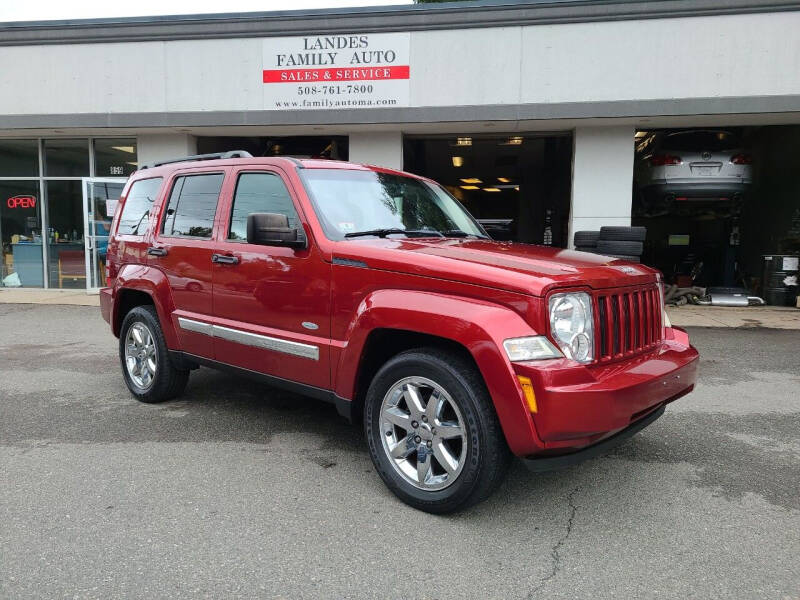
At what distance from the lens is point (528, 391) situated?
2.70 m

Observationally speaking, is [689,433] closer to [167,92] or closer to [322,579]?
[322,579]

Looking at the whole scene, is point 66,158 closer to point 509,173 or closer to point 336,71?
point 336,71

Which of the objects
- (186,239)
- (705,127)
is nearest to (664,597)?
(186,239)

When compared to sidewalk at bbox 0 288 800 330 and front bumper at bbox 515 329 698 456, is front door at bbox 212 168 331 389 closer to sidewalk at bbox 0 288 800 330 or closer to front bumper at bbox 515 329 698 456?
front bumper at bbox 515 329 698 456

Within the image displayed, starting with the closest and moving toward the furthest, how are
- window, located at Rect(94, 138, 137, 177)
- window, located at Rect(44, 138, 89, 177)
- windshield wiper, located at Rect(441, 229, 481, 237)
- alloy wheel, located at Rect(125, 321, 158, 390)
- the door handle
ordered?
1. the door handle
2. windshield wiper, located at Rect(441, 229, 481, 237)
3. alloy wheel, located at Rect(125, 321, 158, 390)
4. window, located at Rect(94, 138, 137, 177)
5. window, located at Rect(44, 138, 89, 177)

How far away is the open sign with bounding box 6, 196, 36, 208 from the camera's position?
1383 cm

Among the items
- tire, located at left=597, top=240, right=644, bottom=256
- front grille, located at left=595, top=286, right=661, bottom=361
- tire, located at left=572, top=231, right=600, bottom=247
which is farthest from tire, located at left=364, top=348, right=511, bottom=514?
tire, located at left=572, top=231, right=600, bottom=247

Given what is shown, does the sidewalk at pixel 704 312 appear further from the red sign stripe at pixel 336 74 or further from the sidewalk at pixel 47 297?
the red sign stripe at pixel 336 74

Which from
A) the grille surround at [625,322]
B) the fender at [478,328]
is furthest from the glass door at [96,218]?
the grille surround at [625,322]

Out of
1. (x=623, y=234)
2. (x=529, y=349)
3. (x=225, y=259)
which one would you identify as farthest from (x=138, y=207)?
(x=623, y=234)

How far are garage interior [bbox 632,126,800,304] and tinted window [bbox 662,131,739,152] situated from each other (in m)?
0.31

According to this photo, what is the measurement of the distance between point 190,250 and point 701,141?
34.1 feet

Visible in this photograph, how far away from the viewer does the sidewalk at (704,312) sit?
949cm

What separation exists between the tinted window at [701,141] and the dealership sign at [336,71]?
5.31 m
